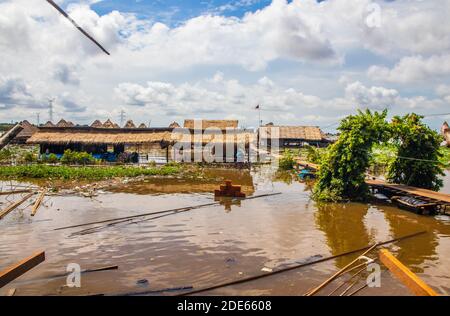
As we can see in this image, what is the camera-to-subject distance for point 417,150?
1888 centimetres

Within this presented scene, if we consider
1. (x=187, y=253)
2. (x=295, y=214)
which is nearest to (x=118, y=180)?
(x=295, y=214)

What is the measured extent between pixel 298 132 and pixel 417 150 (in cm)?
3400

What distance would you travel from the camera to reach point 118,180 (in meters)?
25.3

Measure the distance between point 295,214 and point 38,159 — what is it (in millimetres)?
29513

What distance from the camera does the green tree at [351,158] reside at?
1845 centimetres

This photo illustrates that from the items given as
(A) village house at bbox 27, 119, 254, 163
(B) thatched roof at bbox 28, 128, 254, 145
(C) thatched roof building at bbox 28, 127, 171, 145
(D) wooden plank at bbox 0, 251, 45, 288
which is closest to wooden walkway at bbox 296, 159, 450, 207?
(D) wooden plank at bbox 0, 251, 45, 288

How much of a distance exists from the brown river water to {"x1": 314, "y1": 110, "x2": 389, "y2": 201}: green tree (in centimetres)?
113

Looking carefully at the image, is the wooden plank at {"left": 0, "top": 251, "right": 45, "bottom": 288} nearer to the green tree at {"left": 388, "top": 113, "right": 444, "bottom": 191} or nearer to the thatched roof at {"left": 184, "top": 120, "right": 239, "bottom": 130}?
the green tree at {"left": 388, "top": 113, "right": 444, "bottom": 191}

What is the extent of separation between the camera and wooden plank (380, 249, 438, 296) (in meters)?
2.61

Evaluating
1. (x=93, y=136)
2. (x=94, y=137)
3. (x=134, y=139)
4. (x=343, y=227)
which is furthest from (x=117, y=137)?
(x=343, y=227)

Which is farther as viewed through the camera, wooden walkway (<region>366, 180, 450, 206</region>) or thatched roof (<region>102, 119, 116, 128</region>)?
thatched roof (<region>102, 119, 116, 128</region>)

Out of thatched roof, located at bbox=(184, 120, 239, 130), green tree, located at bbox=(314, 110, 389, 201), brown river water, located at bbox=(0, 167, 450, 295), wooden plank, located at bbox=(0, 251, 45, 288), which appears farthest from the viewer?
thatched roof, located at bbox=(184, 120, 239, 130)
